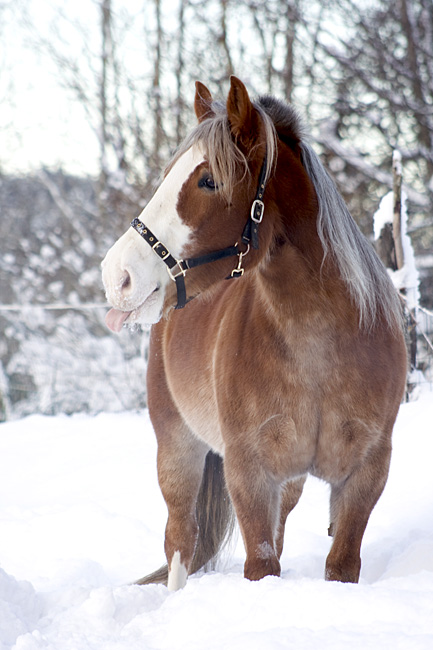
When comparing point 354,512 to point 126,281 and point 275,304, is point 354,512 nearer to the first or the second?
point 275,304

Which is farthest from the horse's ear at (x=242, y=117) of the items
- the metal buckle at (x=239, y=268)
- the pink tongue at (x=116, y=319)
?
the pink tongue at (x=116, y=319)

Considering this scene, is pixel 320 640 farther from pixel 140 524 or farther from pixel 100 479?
pixel 100 479

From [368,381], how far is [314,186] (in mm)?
678

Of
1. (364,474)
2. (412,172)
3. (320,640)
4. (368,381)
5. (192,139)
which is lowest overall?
(320,640)

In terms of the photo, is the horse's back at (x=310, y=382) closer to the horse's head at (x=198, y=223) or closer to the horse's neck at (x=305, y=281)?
the horse's neck at (x=305, y=281)

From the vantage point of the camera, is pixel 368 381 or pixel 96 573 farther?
pixel 96 573

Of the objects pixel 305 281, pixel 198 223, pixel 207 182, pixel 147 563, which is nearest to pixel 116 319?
pixel 198 223

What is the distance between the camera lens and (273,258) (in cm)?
214

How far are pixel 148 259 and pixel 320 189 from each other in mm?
651

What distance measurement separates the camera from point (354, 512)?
2137mm

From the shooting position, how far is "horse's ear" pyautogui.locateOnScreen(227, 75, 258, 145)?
2.01 m

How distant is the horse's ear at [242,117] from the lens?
201cm

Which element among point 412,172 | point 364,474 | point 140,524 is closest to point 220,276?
point 364,474

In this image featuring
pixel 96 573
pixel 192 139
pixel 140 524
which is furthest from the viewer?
pixel 140 524
